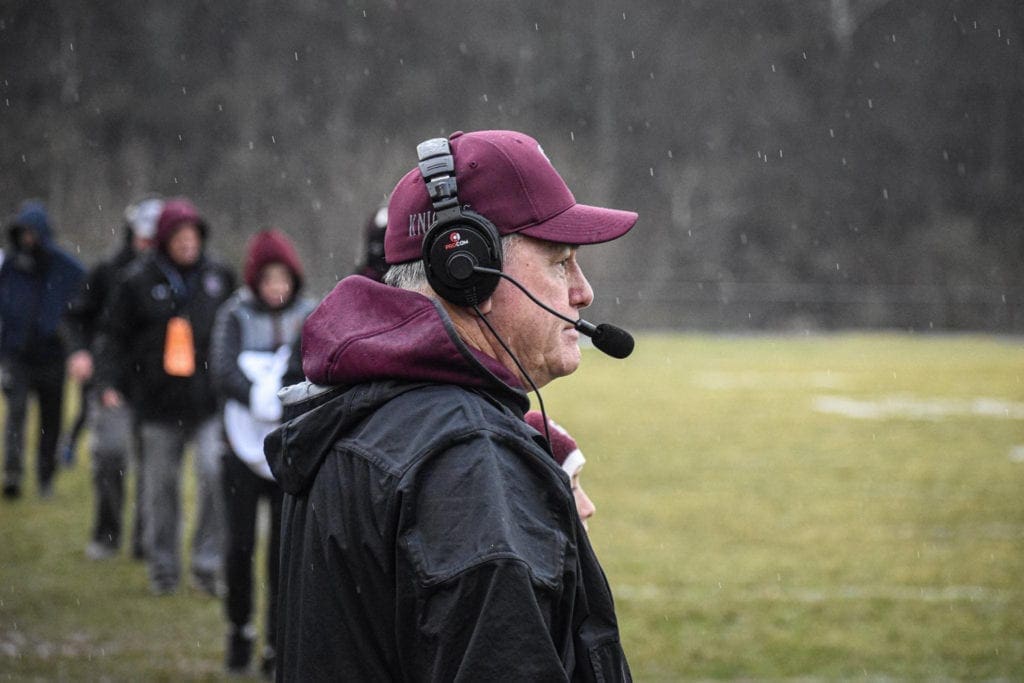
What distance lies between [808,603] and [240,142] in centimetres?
4410

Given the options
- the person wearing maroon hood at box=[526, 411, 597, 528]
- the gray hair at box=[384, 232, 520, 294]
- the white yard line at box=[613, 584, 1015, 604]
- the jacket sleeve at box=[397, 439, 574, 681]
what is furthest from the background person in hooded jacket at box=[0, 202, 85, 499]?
the jacket sleeve at box=[397, 439, 574, 681]

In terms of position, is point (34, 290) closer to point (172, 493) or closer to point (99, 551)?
point (99, 551)

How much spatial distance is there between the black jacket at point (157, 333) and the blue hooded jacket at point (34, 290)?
9.84ft

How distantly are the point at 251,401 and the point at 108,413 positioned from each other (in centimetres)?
246

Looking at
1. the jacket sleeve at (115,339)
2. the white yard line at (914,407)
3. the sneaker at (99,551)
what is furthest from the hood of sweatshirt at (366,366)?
the white yard line at (914,407)

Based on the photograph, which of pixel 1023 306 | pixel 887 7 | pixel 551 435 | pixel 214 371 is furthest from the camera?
pixel 887 7

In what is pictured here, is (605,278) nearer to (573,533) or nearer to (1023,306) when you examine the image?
(1023,306)

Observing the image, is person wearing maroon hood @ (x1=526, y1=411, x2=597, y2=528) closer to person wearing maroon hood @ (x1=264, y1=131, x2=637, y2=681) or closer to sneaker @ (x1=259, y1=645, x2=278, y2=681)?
person wearing maroon hood @ (x1=264, y1=131, x2=637, y2=681)

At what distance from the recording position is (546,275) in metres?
2.13

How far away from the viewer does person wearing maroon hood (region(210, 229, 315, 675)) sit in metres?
5.52

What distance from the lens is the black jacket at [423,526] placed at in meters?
1.63

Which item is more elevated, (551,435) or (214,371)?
(551,435)

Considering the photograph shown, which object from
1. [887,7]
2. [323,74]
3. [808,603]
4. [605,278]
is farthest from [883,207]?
[808,603]

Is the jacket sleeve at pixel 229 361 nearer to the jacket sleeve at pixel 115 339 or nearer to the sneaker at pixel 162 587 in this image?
the jacket sleeve at pixel 115 339
